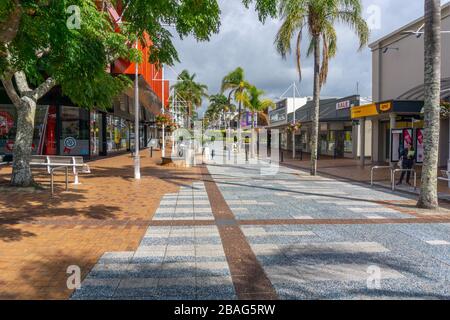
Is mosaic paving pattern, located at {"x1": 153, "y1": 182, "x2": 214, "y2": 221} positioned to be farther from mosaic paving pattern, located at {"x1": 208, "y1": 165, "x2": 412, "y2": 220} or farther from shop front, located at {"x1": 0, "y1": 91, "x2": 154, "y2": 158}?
shop front, located at {"x1": 0, "y1": 91, "x2": 154, "y2": 158}

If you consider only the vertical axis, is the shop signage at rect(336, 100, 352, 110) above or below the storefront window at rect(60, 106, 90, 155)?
above

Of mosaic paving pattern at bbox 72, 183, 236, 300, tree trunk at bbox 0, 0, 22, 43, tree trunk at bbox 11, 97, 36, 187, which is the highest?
tree trunk at bbox 0, 0, 22, 43

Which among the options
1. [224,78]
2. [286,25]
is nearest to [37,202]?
[286,25]

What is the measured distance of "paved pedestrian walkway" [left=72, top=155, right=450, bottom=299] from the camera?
468 cm

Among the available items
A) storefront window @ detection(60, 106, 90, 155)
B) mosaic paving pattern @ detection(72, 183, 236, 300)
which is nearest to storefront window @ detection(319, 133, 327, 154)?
storefront window @ detection(60, 106, 90, 155)

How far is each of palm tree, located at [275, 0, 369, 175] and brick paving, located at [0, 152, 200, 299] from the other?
29.4 ft

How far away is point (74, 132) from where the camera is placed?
25.7m

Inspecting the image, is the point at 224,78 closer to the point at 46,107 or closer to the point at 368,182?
the point at 46,107

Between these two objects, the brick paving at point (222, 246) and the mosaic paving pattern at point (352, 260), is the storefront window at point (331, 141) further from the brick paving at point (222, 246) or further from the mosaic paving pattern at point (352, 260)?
the mosaic paving pattern at point (352, 260)

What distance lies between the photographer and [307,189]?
1365 centimetres

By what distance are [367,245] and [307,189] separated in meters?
7.04

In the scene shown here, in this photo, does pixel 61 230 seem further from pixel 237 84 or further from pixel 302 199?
pixel 237 84

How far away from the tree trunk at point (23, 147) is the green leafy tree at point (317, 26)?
1078 centimetres

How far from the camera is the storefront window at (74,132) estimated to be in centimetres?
2512
